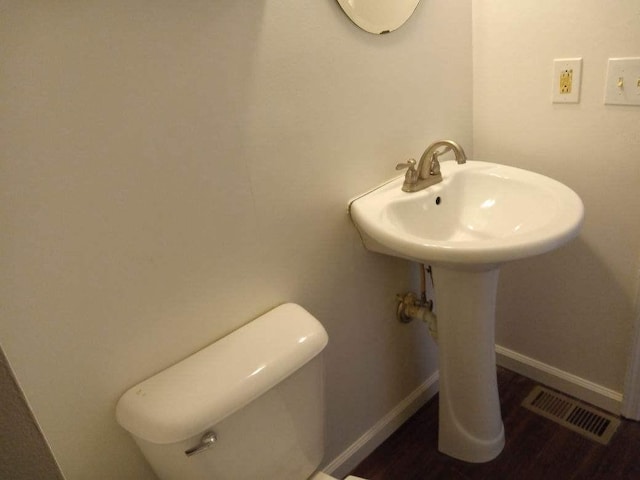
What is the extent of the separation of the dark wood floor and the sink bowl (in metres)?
0.70

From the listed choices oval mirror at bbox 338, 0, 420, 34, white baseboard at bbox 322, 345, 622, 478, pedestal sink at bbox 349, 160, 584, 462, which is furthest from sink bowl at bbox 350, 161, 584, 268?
white baseboard at bbox 322, 345, 622, 478

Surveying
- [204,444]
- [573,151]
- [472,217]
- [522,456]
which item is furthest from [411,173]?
[522,456]

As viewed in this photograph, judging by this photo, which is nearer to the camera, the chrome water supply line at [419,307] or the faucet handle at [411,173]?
the faucet handle at [411,173]

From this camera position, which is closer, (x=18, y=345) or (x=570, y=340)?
(x=18, y=345)

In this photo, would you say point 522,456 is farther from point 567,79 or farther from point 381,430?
point 567,79

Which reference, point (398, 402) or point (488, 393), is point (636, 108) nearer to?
point (488, 393)

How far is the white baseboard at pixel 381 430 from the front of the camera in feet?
4.41

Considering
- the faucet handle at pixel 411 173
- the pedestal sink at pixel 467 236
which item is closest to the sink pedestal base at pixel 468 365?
the pedestal sink at pixel 467 236

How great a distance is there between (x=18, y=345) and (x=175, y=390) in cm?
27

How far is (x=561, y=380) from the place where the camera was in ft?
5.09

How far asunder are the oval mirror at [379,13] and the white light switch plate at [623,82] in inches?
21.3

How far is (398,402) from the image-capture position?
1.51 meters

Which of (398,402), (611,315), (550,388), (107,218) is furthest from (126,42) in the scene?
(550,388)

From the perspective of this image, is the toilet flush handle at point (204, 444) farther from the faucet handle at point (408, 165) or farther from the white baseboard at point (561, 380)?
the white baseboard at point (561, 380)
